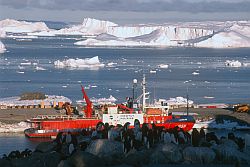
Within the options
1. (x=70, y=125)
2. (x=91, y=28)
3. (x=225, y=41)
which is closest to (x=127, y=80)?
(x=70, y=125)

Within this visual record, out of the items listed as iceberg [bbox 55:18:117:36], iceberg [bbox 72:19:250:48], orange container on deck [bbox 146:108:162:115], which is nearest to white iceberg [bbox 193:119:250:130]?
orange container on deck [bbox 146:108:162:115]

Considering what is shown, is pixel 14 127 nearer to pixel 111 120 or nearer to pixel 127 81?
pixel 111 120

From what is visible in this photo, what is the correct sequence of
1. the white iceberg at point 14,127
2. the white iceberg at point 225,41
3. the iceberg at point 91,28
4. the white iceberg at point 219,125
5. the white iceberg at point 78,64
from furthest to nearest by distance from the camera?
1. the iceberg at point 91,28
2. the white iceberg at point 225,41
3. the white iceberg at point 78,64
4. the white iceberg at point 219,125
5. the white iceberg at point 14,127

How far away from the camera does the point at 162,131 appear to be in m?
17.2

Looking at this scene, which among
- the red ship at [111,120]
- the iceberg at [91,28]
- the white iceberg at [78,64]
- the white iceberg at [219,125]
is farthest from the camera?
the iceberg at [91,28]

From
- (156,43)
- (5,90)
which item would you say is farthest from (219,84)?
(156,43)

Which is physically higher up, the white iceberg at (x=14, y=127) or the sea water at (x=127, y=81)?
the white iceberg at (x=14, y=127)

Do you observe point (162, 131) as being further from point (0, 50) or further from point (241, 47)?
point (241, 47)

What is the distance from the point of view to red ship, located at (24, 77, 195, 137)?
2133 cm

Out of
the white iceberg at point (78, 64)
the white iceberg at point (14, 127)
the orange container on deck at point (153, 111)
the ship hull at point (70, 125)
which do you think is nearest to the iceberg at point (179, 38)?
the white iceberg at point (78, 64)

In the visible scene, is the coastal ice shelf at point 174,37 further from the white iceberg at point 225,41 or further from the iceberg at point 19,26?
the iceberg at point 19,26

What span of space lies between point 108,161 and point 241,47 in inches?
3411

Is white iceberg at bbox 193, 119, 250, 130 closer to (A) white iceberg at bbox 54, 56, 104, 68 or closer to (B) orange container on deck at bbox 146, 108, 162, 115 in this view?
(B) orange container on deck at bbox 146, 108, 162, 115

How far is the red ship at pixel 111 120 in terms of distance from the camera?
840 inches
